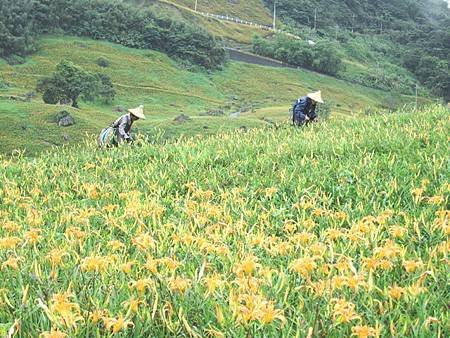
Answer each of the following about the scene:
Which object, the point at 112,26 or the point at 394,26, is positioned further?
the point at 394,26

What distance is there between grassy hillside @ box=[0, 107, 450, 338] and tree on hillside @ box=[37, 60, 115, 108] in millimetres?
35232

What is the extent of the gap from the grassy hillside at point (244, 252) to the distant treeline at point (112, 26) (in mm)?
57311

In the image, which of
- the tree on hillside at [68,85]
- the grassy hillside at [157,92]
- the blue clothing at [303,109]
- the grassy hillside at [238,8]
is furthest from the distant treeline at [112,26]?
the blue clothing at [303,109]

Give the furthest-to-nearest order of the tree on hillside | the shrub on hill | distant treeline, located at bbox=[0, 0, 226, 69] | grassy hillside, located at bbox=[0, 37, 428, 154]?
the shrub on hill, distant treeline, located at bbox=[0, 0, 226, 69], the tree on hillside, grassy hillside, located at bbox=[0, 37, 428, 154]

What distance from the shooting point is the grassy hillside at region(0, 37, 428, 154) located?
97.3ft

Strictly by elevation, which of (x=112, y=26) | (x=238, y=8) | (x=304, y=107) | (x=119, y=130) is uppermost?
(x=238, y=8)

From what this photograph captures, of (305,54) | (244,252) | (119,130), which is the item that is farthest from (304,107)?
(305,54)

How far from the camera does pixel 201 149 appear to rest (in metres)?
6.27

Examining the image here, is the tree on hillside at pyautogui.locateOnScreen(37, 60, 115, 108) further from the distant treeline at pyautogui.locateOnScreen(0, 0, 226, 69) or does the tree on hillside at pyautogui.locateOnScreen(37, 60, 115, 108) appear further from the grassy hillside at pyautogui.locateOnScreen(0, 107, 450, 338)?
the grassy hillside at pyautogui.locateOnScreen(0, 107, 450, 338)

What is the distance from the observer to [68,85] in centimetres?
3944

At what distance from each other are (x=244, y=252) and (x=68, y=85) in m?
39.4

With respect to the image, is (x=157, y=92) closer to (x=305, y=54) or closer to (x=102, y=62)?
(x=102, y=62)

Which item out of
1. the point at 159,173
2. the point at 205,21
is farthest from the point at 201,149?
the point at 205,21

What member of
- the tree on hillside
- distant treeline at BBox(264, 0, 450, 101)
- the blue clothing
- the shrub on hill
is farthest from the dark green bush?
distant treeline at BBox(264, 0, 450, 101)
